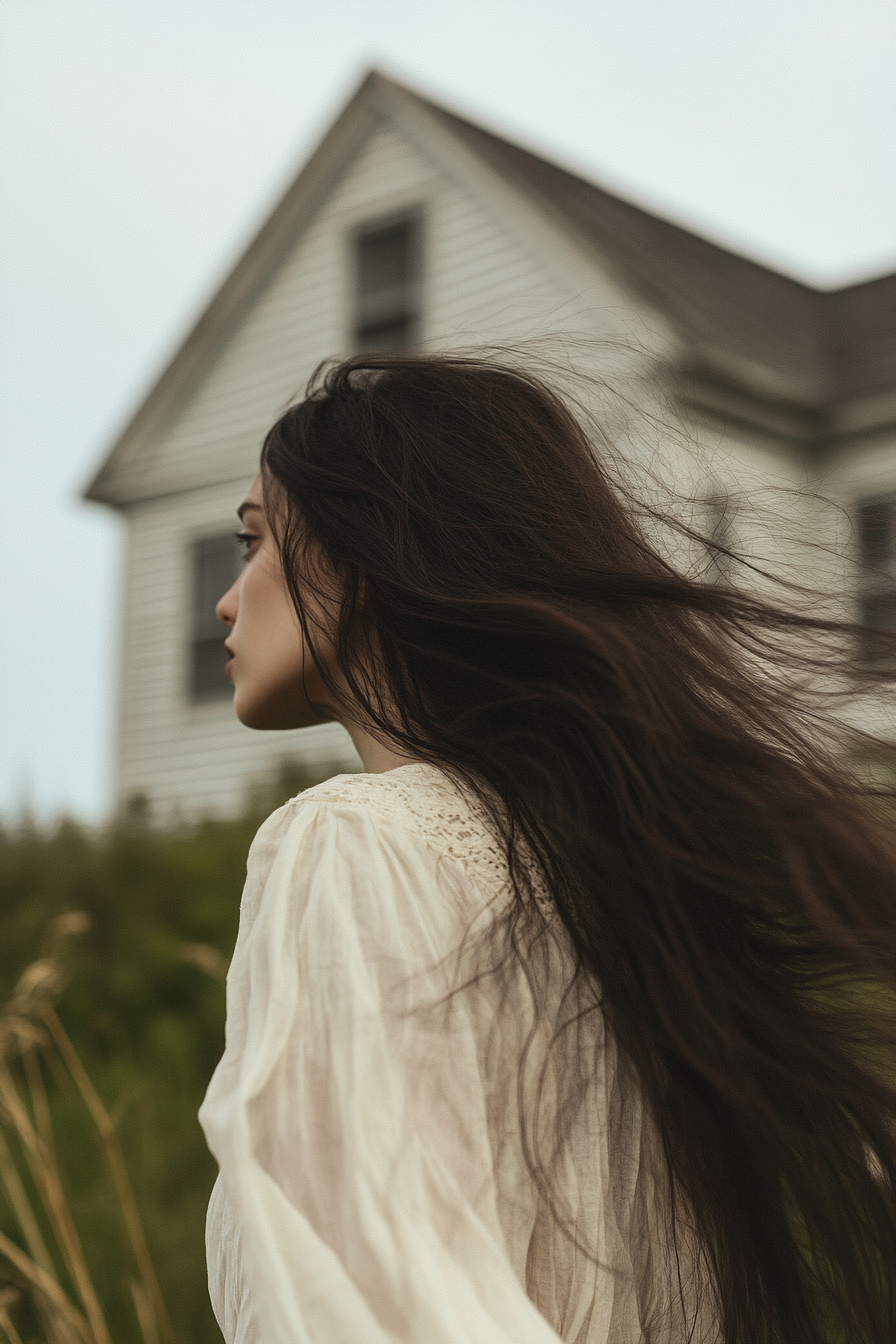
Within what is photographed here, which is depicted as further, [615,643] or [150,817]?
[150,817]

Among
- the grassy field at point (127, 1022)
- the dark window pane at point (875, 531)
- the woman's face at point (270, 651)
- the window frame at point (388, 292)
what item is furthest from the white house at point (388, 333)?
the woman's face at point (270, 651)

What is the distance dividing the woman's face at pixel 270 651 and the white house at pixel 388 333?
7038 mm

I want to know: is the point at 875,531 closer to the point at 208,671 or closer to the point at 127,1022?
the point at 127,1022

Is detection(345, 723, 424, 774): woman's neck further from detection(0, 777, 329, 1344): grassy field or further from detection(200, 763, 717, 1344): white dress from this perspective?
detection(0, 777, 329, 1344): grassy field

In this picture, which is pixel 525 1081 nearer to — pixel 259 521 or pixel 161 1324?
pixel 259 521

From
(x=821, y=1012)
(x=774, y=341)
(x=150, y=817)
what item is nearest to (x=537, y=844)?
(x=821, y=1012)

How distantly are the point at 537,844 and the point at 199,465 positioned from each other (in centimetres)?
1054

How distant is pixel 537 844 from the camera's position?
126 centimetres

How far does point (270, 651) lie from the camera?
1.57 m

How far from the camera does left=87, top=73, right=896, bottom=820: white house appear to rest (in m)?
9.34

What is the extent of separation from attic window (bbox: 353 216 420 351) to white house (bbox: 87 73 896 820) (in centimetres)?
2

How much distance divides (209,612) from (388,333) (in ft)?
9.08

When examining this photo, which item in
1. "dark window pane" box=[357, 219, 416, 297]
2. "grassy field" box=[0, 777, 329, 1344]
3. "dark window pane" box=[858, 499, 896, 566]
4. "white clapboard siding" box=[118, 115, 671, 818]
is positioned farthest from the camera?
"dark window pane" box=[357, 219, 416, 297]

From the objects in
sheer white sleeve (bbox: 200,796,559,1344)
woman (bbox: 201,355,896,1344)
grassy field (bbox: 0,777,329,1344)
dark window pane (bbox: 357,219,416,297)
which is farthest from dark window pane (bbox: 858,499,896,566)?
dark window pane (bbox: 357,219,416,297)
